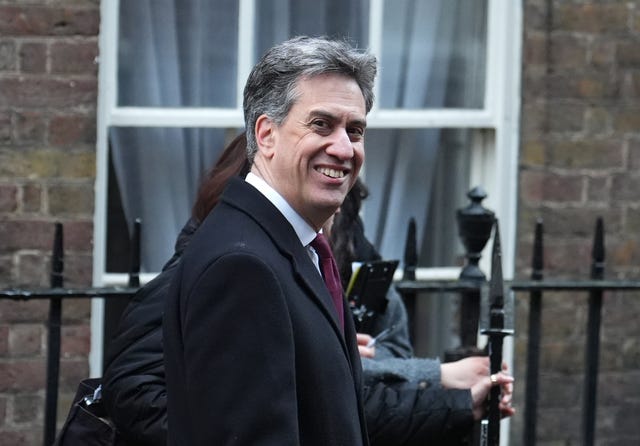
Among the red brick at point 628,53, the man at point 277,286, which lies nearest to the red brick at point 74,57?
the red brick at point 628,53

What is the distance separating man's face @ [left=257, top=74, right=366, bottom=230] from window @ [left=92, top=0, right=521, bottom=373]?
245 cm

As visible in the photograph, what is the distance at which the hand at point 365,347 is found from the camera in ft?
12.7

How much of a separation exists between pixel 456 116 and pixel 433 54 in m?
0.27

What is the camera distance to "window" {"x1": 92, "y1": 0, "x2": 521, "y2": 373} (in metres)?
5.12

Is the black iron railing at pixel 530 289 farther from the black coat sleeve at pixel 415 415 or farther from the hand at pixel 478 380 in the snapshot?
the black coat sleeve at pixel 415 415

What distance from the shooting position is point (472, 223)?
4.44 metres

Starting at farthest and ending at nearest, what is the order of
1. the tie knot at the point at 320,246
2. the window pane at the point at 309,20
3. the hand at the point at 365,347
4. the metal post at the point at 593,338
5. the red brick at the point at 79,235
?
the window pane at the point at 309,20
the red brick at the point at 79,235
the metal post at the point at 593,338
the hand at the point at 365,347
the tie knot at the point at 320,246

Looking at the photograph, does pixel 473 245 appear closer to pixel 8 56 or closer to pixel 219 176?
pixel 219 176

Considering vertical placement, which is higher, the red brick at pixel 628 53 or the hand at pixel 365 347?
the red brick at pixel 628 53

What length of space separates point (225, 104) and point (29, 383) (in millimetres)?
1303

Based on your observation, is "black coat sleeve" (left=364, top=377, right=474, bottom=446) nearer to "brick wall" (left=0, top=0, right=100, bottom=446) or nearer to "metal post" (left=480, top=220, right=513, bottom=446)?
"metal post" (left=480, top=220, right=513, bottom=446)

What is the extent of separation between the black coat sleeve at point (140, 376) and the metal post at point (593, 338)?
1.89 m

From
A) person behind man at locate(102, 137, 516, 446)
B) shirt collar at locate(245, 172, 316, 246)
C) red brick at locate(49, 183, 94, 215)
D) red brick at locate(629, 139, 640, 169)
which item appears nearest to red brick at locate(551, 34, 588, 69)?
red brick at locate(629, 139, 640, 169)

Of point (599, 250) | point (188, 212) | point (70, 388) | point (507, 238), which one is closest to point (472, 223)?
point (599, 250)
